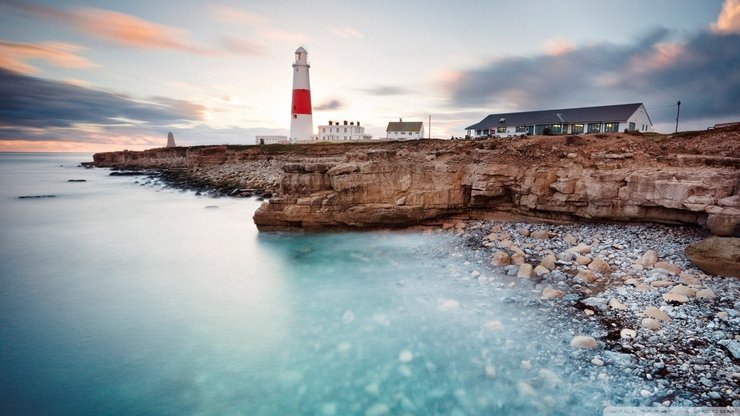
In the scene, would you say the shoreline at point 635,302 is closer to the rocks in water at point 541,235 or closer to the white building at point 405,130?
the rocks in water at point 541,235

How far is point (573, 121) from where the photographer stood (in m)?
36.0

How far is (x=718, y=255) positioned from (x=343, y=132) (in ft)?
185

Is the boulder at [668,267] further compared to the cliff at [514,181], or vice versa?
the cliff at [514,181]

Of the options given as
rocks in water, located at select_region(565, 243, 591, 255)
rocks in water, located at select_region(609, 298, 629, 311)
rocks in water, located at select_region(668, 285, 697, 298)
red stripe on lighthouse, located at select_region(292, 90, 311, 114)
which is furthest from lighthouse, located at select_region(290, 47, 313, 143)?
rocks in water, located at select_region(668, 285, 697, 298)

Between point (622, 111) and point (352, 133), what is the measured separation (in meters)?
39.0

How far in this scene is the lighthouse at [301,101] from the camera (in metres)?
42.8

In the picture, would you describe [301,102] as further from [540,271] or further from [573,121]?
[540,271]

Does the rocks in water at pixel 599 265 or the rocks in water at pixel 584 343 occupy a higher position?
the rocks in water at pixel 599 265

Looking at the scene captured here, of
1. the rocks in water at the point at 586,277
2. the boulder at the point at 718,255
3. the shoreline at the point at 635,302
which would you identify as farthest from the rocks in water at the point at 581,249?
the boulder at the point at 718,255

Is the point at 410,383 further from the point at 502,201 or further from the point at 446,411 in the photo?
the point at 502,201

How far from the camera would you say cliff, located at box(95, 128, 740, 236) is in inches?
461

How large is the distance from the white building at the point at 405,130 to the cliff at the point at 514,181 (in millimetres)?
35858

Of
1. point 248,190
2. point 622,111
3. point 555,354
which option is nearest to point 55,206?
point 248,190

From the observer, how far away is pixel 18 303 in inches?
385
